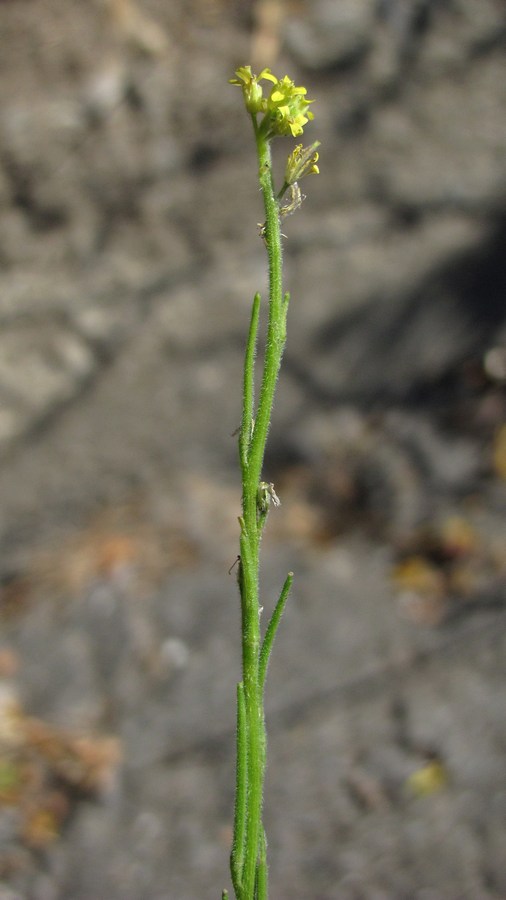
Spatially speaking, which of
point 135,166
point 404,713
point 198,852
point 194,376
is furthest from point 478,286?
point 198,852

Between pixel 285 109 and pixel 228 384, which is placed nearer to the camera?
pixel 285 109

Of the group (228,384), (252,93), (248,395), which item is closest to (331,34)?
(228,384)

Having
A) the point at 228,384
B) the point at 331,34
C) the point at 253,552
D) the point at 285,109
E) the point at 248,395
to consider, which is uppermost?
the point at 331,34

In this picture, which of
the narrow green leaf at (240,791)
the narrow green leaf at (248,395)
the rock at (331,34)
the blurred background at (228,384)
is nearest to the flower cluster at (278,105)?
the narrow green leaf at (248,395)

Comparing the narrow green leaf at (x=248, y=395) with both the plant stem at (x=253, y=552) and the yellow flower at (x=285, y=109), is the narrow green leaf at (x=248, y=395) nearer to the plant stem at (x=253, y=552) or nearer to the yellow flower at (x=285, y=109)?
the plant stem at (x=253, y=552)

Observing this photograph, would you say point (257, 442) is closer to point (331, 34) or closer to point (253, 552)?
point (253, 552)

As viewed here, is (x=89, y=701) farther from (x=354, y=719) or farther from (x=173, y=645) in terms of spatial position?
(x=354, y=719)
